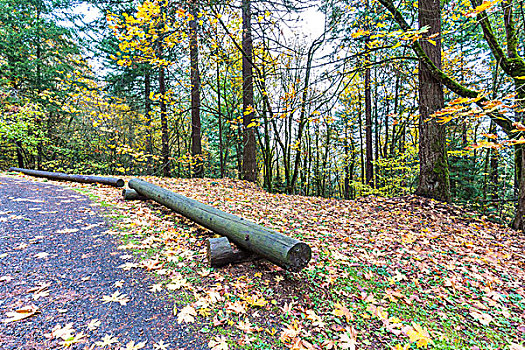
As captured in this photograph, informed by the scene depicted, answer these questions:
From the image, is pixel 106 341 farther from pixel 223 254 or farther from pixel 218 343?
pixel 223 254

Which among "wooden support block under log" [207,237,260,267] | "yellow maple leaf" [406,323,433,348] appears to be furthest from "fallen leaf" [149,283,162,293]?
"yellow maple leaf" [406,323,433,348]

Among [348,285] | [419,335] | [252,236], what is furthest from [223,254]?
[419,335]

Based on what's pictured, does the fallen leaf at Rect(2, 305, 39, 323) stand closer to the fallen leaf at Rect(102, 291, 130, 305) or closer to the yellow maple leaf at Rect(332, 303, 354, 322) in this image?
Answer: the fallen leaf at Rect(102, 291, 130, 305)

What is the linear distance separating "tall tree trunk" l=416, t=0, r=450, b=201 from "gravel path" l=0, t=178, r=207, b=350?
271 inches

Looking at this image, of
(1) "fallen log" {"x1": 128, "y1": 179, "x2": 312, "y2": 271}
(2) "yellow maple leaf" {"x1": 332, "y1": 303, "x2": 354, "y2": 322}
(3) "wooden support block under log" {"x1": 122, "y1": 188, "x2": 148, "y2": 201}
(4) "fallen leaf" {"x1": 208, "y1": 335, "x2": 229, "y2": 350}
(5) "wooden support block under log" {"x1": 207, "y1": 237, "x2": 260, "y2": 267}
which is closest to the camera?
(4) "fallen leaf" {"x1": 208, "y1": 335, "x2": 229, "y2": 350}

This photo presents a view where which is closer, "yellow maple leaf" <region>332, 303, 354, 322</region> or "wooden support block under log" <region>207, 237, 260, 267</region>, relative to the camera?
"yellow maple leaf" <region>332, 303, 354, 322</region>

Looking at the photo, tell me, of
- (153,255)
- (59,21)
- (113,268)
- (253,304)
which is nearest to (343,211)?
(253,304)

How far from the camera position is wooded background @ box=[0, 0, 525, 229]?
20.3ft

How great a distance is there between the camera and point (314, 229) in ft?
15.9

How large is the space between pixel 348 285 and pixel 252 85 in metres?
7.16

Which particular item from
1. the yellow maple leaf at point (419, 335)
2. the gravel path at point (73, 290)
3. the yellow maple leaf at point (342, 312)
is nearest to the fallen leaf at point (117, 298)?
the gravel path at point (73, 290)

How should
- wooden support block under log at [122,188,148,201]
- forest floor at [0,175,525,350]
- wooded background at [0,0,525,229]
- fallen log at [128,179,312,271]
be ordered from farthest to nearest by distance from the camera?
wooded background at [0,0,525,229], wooden support block under log at [122,188,148,201], fallen log at [128,179,312,271], forest floor at [0,175,525,350]

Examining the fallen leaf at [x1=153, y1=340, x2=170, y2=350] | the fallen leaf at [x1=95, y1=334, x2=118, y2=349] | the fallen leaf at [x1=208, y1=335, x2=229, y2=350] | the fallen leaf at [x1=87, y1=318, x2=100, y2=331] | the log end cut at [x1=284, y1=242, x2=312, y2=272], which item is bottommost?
the fallen leaf at [x1=208, y1=335, x2=229, y2=350]

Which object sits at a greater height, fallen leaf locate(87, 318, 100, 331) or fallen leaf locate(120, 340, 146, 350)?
fallen leaf locate(87, 318, 100, 331)
